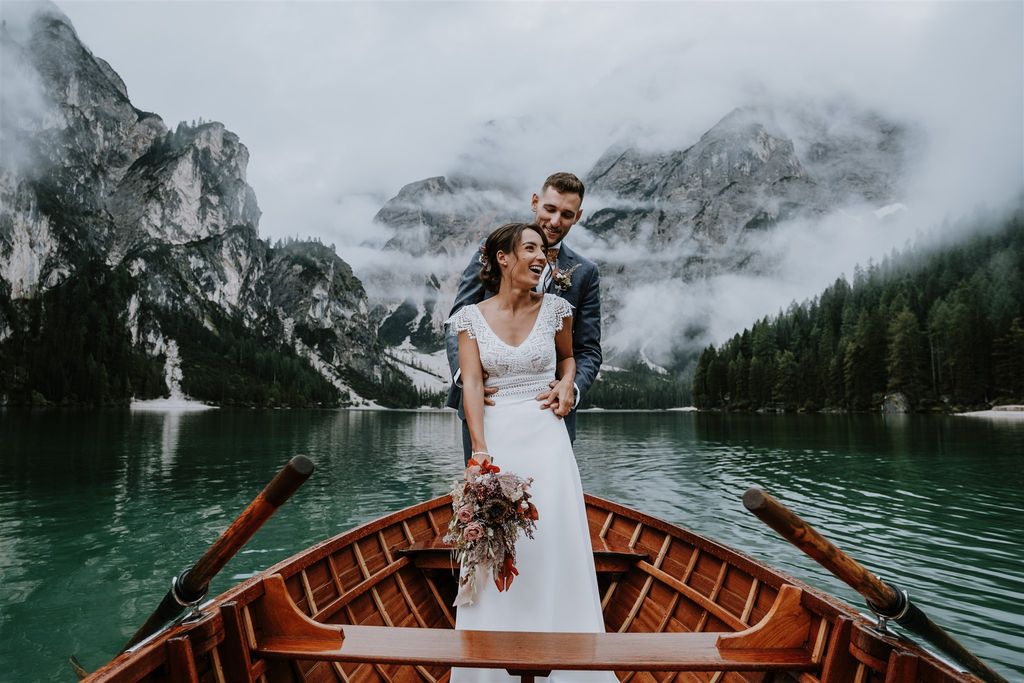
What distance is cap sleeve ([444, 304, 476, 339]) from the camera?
4453 mm

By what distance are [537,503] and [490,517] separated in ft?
2.19

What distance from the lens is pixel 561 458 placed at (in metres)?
4.31

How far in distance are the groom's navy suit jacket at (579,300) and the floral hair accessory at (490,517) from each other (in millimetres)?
1321

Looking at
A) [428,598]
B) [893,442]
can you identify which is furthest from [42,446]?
[893,442]

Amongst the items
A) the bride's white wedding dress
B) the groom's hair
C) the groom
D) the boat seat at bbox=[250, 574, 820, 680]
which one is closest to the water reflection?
the boat seat at bbox=[250, 574, 820, 680]

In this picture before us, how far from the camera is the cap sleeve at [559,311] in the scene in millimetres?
4621

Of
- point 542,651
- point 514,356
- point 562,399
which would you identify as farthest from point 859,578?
point 514,356

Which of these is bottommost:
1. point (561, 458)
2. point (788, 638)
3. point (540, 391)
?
point (788, 638)

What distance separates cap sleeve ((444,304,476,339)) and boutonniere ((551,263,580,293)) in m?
0.72

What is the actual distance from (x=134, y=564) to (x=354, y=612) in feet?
39.5

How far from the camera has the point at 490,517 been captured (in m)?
3.61

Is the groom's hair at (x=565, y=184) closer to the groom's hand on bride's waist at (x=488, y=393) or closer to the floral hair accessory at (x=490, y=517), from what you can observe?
the groom's hand on bride's waist at (x=488, y=393)

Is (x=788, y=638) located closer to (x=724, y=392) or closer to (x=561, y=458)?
(x=561, y=458)

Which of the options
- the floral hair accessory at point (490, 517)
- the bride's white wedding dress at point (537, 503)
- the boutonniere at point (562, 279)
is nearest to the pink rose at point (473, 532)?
the floral hair accessory at point (490, 517)
